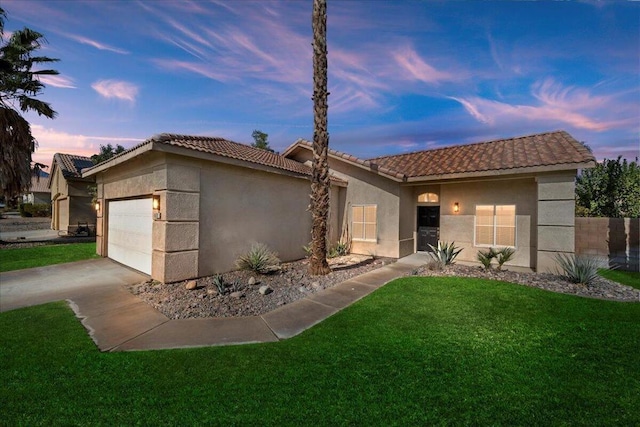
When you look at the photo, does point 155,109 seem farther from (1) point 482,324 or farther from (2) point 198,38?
(1) point 482,324

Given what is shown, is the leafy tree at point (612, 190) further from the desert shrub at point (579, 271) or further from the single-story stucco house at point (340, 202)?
the desert shrub at point (579, 271)

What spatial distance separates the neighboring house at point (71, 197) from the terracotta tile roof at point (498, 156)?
2283 cm

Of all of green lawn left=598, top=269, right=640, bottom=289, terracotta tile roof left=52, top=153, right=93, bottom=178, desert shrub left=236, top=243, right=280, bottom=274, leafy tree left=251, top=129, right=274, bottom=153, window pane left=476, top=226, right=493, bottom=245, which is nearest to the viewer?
green lawn left=598, top=269, right=640, bottom=289

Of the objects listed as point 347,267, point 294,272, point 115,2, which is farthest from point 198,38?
point 347,267

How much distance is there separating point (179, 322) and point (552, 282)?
9.70 meters

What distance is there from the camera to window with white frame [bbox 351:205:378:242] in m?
11.9

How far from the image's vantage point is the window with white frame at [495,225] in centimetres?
1020

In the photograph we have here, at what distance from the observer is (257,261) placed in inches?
336

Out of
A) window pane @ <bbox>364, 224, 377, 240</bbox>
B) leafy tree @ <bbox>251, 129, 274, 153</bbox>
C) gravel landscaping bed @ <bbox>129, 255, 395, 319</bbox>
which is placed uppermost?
leafy tree @ <bbox>251, 129, 274, 153</bbox>

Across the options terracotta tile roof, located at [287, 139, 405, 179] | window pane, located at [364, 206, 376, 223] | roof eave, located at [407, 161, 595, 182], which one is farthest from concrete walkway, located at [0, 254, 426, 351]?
roof eave, located at [407, 161, 595, 182]

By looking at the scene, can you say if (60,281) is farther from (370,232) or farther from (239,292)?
(370,232)

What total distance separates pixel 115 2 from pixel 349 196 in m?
10.7

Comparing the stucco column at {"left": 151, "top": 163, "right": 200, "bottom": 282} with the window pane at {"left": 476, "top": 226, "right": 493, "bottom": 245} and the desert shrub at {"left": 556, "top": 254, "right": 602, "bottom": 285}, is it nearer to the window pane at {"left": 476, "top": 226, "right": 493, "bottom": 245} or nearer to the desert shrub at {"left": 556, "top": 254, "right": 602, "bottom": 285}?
the window pane at {"left": 476, "top": 226, "right": 493, "bottom": 245}

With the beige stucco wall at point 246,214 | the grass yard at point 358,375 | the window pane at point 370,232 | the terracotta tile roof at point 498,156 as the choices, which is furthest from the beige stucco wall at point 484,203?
Result: the beige stucco wall at point 246,214
